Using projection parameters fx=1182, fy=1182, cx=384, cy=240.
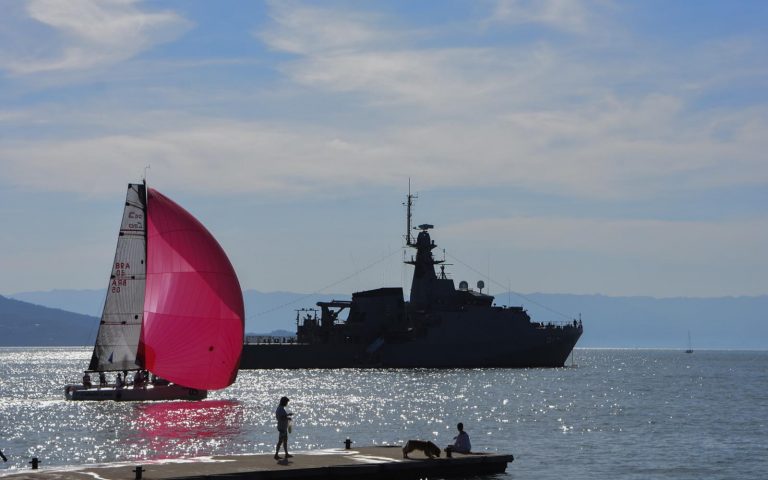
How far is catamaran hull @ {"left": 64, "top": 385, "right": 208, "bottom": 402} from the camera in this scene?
2191 inches

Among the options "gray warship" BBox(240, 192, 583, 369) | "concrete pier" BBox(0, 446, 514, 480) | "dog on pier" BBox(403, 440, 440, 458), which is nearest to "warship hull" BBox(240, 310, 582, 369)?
"gray warship" BBox(240, 192, 583, 369)

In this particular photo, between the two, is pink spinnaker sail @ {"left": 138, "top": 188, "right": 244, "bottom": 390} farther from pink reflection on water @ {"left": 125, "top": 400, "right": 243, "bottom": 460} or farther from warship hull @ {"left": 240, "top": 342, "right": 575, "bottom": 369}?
warship hull @ {"left": 240, "top": 342, "right": 575, "bottom": 369}

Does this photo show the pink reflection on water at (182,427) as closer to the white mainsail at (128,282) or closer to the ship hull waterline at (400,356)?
the white mainsail at (128,282)

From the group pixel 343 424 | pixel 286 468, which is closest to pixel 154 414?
pixel 343 424

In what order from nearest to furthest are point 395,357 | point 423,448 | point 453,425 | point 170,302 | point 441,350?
point 423,448
point 453,425
point 170,302
point 441,350
point 395,357

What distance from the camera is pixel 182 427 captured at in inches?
1810

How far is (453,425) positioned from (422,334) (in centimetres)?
4522

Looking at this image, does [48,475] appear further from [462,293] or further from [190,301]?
[462,293]

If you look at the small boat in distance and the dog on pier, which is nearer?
the dog on pier

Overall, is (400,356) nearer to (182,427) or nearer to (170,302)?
(170,302)

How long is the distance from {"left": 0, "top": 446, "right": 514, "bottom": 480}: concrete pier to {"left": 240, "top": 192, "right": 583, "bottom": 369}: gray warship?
206ft

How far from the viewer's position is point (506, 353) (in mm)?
95188

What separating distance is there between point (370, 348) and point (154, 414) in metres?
45.4

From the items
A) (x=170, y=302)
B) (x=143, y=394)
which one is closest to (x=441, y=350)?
(x=143, y=394)
